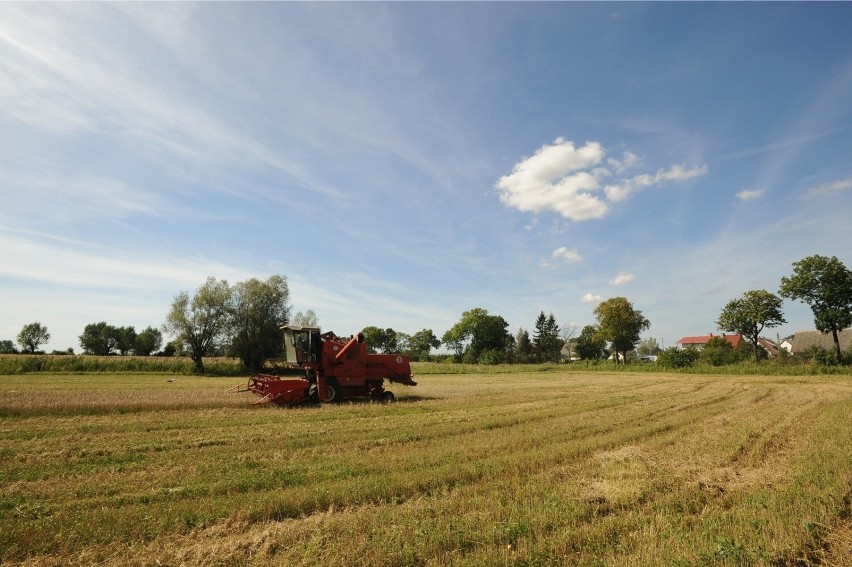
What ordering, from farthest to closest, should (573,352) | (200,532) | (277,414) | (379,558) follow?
(573,352)
(277,414)
(200,532)
(379,558)

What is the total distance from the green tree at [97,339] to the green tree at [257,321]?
8563 centimetres

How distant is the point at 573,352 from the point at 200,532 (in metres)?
141

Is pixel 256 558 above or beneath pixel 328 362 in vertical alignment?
beneath

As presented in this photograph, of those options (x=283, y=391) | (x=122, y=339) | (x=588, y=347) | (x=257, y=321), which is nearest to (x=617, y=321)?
(x=588, y=347)

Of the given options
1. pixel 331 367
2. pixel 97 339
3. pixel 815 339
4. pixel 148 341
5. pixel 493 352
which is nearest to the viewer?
pixel 331 367

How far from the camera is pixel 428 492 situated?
696cm

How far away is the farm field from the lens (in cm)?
492

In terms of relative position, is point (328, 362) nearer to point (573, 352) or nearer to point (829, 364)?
point (829, 364)

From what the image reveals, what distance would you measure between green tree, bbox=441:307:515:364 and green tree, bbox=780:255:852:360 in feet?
213

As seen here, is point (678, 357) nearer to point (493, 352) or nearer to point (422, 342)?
point (493, 352)

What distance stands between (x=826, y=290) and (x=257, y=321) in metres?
62.2

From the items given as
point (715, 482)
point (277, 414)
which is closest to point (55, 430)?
point (277, 414)

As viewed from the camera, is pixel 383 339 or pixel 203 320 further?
pixel 383 339

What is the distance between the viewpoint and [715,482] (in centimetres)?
745
